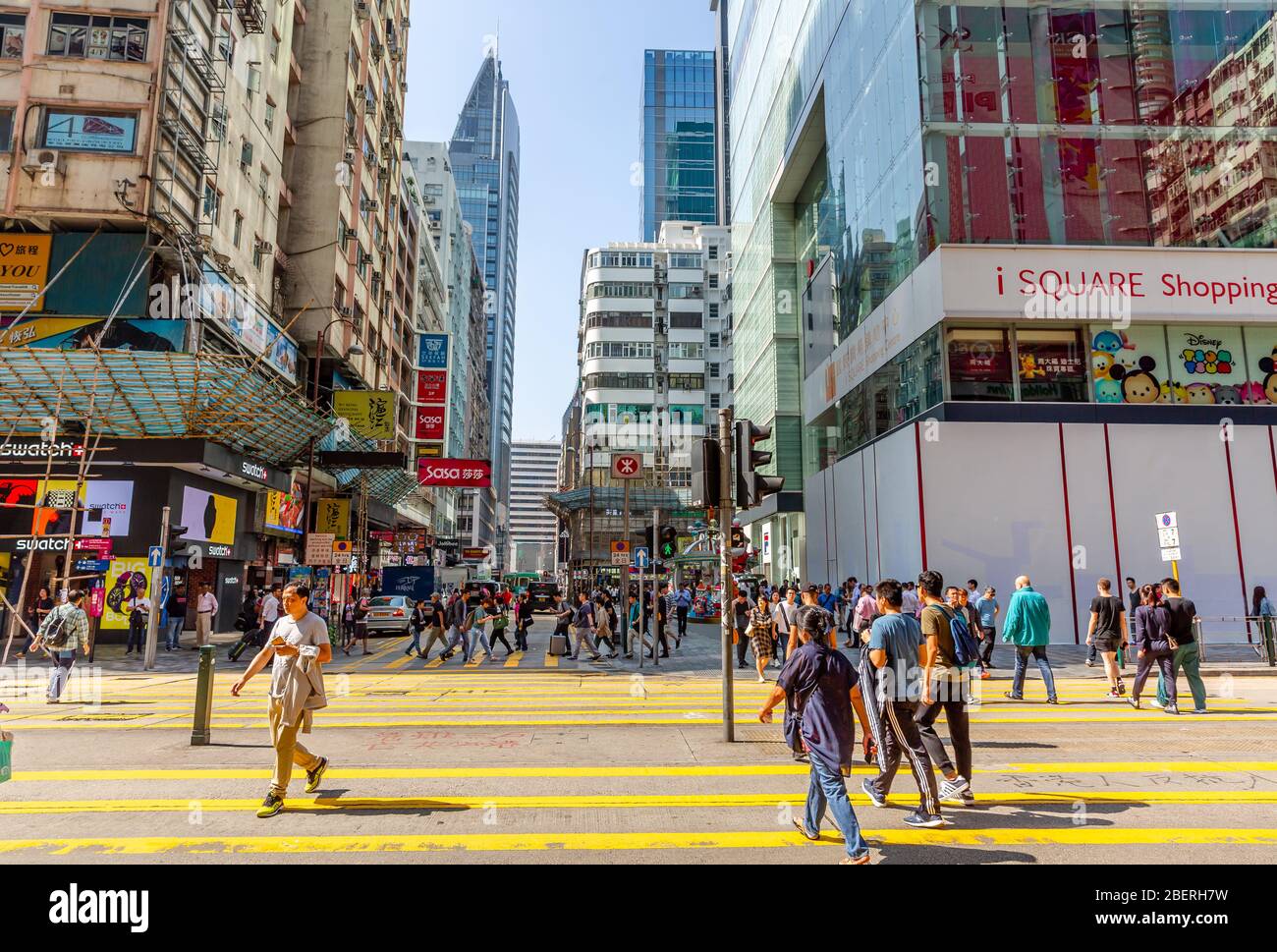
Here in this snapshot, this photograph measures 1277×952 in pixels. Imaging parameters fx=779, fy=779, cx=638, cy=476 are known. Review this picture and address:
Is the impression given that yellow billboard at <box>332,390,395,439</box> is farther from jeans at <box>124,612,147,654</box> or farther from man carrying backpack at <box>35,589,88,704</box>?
man carrying backpack at <box>35,589,88,704</box>

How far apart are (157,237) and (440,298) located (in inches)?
2158

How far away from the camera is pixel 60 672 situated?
12508 millimetres

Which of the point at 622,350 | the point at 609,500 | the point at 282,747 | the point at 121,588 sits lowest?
the point at 282,747

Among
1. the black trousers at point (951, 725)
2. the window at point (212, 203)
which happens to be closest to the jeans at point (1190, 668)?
the black trousers at point (951, 725)

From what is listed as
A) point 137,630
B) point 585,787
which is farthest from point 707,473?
point 137,630

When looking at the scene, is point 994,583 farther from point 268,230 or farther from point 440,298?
point 440,298

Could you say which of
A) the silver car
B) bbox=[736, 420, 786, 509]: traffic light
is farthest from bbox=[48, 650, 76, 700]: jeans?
the silver car

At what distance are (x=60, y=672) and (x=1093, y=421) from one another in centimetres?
2515

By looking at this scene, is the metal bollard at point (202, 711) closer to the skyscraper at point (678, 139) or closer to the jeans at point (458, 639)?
the jeans at point (458, 639)

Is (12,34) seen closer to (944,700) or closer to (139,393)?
(139,393)

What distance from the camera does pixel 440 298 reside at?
7919 centimetres

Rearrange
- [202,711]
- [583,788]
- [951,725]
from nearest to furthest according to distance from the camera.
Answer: [951,725] < [583,788] < [202,711]

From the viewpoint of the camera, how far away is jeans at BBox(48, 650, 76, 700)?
486 inches

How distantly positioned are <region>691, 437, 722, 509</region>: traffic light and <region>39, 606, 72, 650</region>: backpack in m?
10.2
